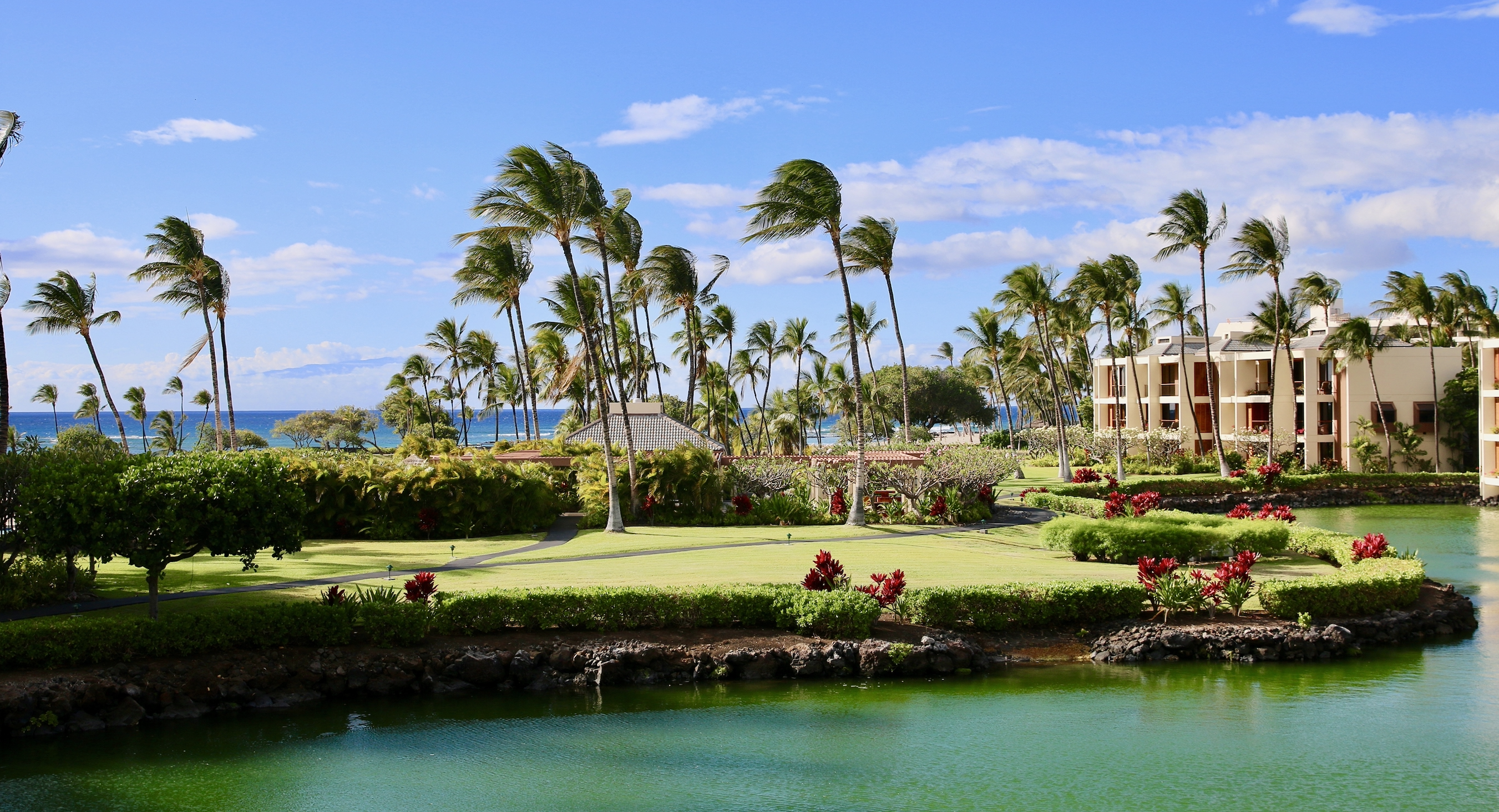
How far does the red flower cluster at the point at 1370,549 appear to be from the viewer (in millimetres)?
20172

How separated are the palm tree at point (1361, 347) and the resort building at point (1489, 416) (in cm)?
483

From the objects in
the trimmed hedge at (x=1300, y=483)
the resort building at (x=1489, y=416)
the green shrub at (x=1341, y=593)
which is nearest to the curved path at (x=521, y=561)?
the green shrub at (x=1341, y=593)

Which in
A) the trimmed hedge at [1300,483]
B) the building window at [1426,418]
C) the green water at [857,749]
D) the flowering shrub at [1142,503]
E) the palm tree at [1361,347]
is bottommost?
the green water at [857,749]

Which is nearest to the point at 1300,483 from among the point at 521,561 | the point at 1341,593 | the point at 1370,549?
the point at 1370,549

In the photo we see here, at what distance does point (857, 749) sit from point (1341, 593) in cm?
963

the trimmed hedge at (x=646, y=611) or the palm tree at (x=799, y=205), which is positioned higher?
the palm tree at (x=799, y=205)

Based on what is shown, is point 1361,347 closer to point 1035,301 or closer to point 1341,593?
point 1035,301

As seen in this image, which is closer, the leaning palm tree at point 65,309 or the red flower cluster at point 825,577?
the red flower cluster at point 825,577

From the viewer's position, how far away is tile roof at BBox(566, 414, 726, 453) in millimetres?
35969

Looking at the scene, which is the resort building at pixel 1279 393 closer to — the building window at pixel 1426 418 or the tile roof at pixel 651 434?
the building window at pixel 1426 418

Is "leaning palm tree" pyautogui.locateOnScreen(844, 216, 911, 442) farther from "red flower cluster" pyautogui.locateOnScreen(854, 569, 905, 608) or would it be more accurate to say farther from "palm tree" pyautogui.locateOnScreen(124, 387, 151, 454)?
"palm tree" pyautogui.locateOnScreen(124, 387, 151, 454)

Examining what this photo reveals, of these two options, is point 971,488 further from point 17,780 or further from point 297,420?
point 297,420

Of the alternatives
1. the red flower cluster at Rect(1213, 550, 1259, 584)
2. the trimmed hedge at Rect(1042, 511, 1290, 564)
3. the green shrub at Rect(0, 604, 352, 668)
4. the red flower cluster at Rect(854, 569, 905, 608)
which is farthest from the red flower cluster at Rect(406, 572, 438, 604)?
the trimmed hedge at Rect(1042, 511, 1290, 564)

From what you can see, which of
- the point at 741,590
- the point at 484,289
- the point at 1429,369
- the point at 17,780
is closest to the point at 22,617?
the point at 17,780
